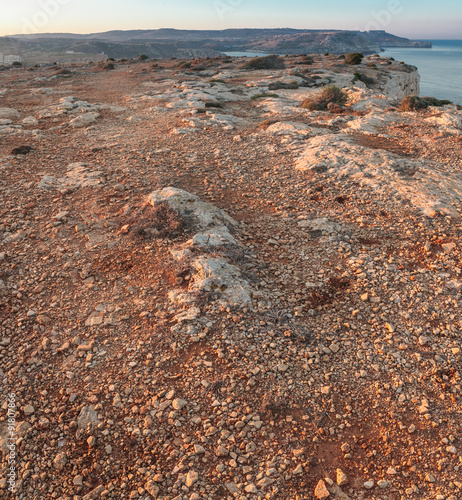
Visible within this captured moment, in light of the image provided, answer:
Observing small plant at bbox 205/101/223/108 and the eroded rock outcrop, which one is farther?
small plant at bbox 205/101/223/108

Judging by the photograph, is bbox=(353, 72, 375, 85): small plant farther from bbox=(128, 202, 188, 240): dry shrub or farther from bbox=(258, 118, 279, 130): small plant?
bbox=(128, 202, 188, 240): dry shrub

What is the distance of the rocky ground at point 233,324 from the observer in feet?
13.5

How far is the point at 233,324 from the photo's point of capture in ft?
19.0

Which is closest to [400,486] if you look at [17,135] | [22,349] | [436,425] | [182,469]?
[436,425]

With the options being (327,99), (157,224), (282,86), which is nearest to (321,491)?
(157,224)

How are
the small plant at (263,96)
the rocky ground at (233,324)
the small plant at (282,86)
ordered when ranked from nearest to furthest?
the rocky ground at (233,324), the small plant at (263,96), the small plant at (282,86)

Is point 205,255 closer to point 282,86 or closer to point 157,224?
point 157,224

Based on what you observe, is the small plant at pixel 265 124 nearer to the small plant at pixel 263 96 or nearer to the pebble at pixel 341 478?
the small plant at pixel 263 96

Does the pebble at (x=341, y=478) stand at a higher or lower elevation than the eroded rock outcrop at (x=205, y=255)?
lower

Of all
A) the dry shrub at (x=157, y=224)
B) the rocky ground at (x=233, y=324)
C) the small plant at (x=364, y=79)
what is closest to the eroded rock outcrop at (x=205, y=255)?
the rocky ground at (x=233, y=324)

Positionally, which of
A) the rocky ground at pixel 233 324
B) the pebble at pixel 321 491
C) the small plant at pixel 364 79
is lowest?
the pebble at pixel 321 491

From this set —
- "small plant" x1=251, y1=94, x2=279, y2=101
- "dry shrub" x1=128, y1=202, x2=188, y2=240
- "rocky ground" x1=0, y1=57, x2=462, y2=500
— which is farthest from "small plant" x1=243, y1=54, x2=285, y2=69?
"dry shrub" x1=128, y1=202, x2=188, y2=240

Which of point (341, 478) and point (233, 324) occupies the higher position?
point (233, 324)

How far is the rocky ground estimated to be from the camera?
412 centimetres
